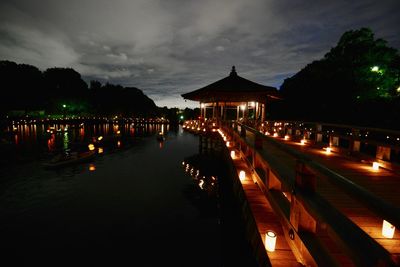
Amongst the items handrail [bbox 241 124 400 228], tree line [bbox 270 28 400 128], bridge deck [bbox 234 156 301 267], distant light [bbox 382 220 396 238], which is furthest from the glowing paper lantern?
tree line [bbox 270 28 400 128]

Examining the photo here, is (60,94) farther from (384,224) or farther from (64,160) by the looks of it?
(384,224)

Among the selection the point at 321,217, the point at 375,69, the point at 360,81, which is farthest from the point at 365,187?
the point at 375,69

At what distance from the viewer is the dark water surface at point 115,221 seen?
28.3ft

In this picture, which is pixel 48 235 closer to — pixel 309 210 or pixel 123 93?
pixel 309 210

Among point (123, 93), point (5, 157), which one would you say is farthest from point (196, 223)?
point (123, 93)

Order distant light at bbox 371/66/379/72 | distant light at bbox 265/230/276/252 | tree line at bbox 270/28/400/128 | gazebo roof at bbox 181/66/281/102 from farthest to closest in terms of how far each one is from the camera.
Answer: distant light at bbox 371/66/379/72, tree line at bbox 270/28/400/128, gazebo roof at bbox 181/66/281/102, distant light at bbox 265/230/276/252

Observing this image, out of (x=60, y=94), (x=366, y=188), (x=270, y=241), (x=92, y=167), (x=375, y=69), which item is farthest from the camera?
A: (x=60, y=94)

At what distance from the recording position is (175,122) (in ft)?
345

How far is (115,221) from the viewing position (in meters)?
11.3

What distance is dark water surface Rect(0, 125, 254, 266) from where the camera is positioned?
864 centimetres

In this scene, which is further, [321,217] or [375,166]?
[375,166]

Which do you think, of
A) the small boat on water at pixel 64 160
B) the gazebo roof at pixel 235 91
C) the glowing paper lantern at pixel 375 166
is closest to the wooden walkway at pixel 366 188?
the glowing paper lantern at pixel 375 166

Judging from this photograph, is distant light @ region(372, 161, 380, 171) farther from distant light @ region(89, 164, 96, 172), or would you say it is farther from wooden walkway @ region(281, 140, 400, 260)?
distant light @ region(89, 164, 96, 172)

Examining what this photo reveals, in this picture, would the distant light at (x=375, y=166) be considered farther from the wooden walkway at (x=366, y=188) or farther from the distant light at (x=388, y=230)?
the distant light at (x=388, y=230)
